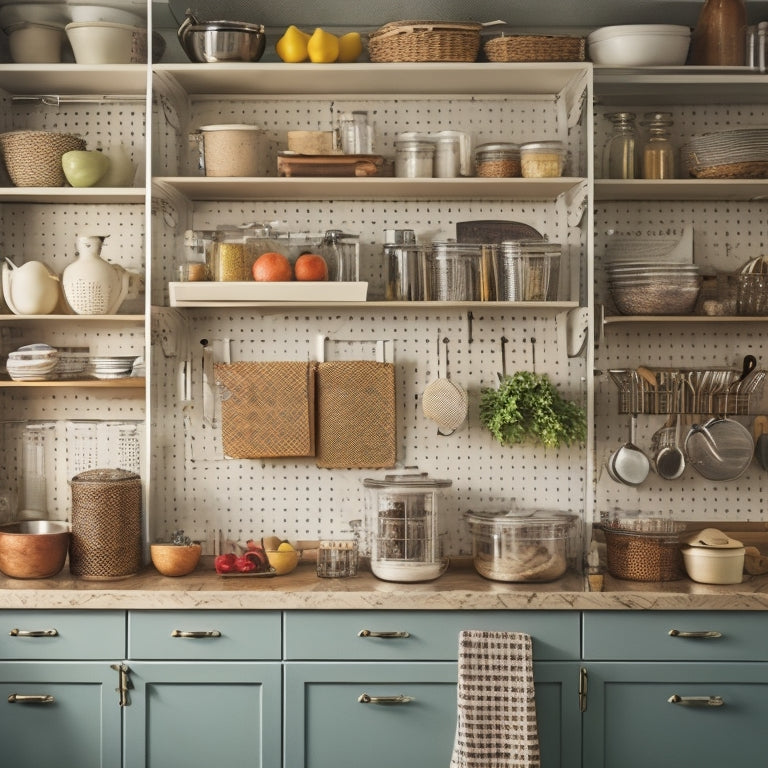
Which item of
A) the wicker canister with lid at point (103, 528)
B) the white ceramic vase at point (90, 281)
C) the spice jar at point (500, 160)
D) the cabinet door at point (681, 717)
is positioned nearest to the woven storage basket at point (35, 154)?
the white ceramic vase at point (90, 281)

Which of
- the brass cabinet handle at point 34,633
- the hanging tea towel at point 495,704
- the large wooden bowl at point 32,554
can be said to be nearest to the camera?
the hanging tea towel at point 495,704

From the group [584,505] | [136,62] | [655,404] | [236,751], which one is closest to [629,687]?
[584,505]

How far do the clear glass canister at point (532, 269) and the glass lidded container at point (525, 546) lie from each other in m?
0.72

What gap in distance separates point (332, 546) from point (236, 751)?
68 cm

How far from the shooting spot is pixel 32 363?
306 centimetres

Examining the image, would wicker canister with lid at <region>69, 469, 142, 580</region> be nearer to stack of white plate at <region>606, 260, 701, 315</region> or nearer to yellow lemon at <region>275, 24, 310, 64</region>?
yellow lemon at <region>275, 24, 310, 64</region>

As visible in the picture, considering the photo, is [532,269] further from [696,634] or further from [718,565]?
[696,634]

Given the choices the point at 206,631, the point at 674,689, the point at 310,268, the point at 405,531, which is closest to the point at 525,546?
the point at 405,531

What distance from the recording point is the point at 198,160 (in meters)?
3.27

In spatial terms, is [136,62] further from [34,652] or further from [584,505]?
[584,505]

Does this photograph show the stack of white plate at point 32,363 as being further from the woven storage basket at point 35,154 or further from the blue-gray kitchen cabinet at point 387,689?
the blue-gray kitchen cabinet at point 387,689

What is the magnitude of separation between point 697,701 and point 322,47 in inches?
90.4

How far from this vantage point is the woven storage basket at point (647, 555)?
2.94m

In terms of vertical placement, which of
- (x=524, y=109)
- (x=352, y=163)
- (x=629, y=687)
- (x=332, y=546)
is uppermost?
(x=524, y=109)
